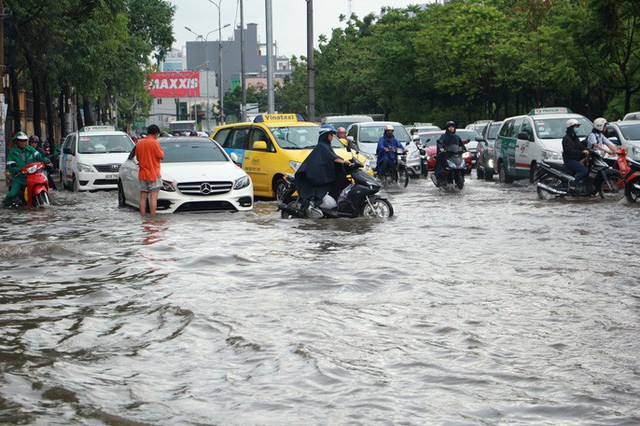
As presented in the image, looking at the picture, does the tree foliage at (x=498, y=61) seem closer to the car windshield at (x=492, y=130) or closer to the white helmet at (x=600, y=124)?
the car windshield at (x=492, y=130)

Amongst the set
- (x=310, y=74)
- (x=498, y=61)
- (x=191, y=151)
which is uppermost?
(x=498, y=61)

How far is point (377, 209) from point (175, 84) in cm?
13866

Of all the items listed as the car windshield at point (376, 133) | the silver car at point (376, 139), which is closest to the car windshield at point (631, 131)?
the silver car at point (376, 139)

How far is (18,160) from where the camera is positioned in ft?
69.9

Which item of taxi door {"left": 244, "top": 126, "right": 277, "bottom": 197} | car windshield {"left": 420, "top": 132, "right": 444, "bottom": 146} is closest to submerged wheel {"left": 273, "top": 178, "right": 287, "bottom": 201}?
taxi door {"left": 244, "top": 126, "right": 277, "bottom": 197}

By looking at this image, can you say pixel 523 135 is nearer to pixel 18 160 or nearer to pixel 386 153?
pixel 386 153

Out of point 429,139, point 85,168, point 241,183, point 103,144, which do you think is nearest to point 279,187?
point 241,183

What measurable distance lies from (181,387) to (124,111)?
131509 mm

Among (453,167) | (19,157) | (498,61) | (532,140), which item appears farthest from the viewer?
(498,61)

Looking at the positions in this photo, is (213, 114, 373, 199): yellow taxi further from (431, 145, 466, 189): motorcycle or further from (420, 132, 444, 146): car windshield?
(420, 132, 444, 146): car windshield

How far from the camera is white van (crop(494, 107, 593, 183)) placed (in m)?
24.8

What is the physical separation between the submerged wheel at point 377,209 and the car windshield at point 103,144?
1282 centimetres

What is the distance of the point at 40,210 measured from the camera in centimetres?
2097

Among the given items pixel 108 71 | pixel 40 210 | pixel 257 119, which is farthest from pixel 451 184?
pixel 108 71
